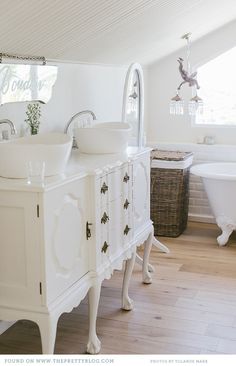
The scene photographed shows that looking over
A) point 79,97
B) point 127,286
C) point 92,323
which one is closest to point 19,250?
point 92,323

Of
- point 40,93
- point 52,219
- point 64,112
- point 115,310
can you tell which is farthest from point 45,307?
point 64,112

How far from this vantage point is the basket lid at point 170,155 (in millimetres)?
4840

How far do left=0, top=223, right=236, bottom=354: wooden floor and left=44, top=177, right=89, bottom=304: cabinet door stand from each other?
52 centimetres

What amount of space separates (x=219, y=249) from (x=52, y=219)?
8.18 ft

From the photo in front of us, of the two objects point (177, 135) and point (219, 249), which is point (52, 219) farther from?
point (177, 135)

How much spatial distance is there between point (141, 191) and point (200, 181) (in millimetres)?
1925

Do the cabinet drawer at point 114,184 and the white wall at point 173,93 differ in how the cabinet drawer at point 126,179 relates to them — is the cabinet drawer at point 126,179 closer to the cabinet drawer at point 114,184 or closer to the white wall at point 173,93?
the cabinet drawer at point 114,184

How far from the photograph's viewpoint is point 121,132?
3301mm

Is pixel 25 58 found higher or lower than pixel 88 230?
higher

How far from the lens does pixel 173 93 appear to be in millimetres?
5508

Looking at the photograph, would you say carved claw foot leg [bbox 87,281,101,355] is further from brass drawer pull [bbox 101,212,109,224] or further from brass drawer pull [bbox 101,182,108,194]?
brass drawer pull [bbox 101,182,108,194]

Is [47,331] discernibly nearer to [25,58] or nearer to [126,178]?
[126,178]

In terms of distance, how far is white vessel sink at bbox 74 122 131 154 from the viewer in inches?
127

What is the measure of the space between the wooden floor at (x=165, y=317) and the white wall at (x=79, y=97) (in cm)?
118
